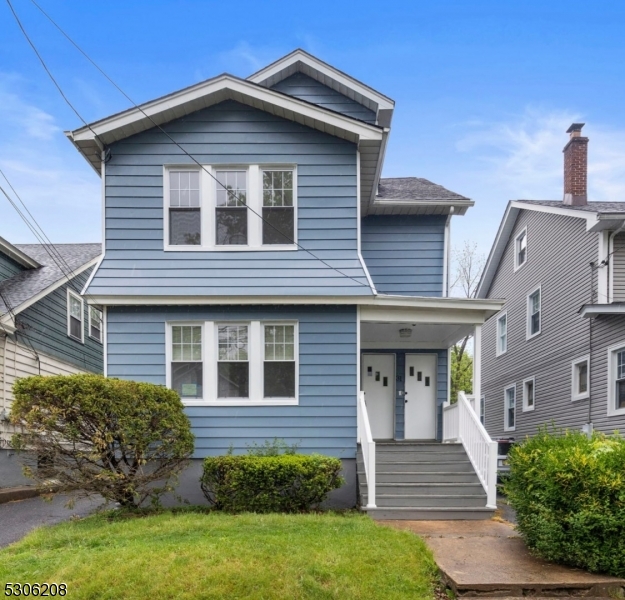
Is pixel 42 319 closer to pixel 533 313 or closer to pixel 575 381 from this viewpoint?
pixel 575 381

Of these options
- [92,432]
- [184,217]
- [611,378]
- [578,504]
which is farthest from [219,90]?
[611,378]

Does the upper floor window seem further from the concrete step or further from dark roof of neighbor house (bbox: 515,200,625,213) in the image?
the concrete step

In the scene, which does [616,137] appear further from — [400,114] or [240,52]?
[240,52]

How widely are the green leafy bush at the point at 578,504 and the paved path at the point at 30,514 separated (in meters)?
6.31

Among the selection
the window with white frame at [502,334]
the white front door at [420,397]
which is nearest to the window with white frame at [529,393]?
the window with white frame at [502,334]

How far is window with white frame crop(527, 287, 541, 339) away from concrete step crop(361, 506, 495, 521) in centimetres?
936

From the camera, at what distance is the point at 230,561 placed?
5.07m

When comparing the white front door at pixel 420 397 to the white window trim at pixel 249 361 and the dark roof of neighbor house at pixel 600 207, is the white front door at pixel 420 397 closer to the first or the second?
the white window trim at pixel 249 361

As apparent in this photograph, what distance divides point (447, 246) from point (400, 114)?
4.68m

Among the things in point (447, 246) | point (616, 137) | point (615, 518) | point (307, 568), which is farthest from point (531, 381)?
point (307, 568)

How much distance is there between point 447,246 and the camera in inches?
445

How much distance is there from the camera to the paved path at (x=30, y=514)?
7.76 metres

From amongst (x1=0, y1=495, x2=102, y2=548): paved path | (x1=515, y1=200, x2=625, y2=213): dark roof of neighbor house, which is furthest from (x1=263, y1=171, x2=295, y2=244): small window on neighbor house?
(x1=515, y1=200, x2=625, y2=213): dark roof of neighbor house

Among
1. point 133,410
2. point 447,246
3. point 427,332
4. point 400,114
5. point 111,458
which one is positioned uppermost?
point 400,114
